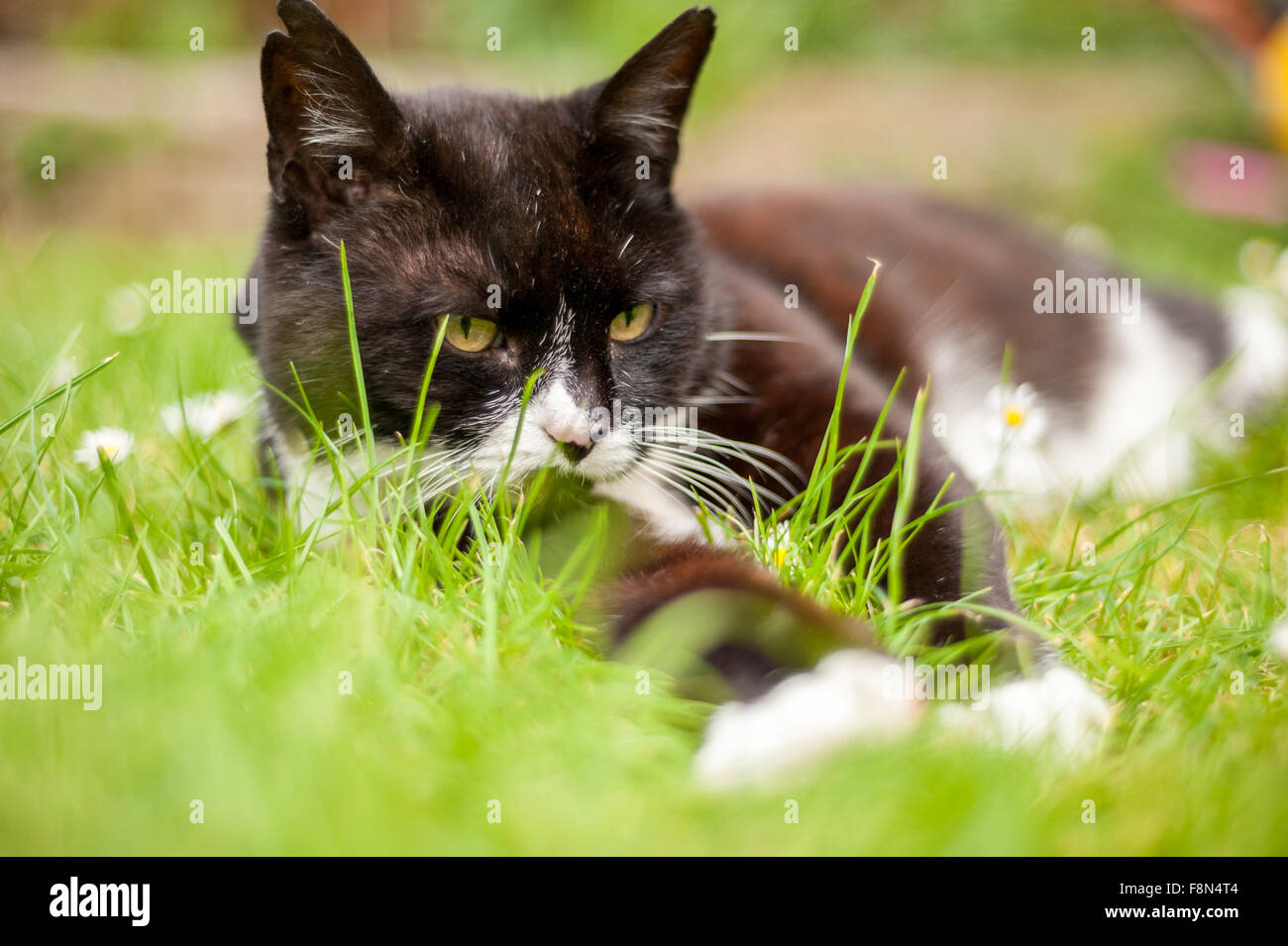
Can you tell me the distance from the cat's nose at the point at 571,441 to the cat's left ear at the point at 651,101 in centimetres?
56

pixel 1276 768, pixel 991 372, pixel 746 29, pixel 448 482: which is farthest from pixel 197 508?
pixel 746 29

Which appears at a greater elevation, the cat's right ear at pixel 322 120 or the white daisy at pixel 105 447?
the cat's right ear at pixel 322 120

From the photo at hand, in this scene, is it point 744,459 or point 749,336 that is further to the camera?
point 749,336

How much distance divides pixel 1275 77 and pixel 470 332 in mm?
3787

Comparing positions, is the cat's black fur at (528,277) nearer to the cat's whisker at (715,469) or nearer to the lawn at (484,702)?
the cat's whisker at (715,469)

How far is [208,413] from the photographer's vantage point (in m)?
2.17

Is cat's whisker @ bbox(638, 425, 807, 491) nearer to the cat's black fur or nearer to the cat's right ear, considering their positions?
the cat's black fur

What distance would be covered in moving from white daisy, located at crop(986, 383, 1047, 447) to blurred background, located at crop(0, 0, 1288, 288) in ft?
7.37

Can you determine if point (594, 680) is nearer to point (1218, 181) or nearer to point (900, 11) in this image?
point (1218, 181)

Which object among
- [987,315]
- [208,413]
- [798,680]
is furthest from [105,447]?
[987,315]

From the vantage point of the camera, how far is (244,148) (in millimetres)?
5203

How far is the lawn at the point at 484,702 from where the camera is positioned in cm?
99

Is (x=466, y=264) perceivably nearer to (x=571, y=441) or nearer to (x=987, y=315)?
(x=571, y=441)

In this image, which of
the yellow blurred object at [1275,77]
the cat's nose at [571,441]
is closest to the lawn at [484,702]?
the cat's nose at [571,441]
